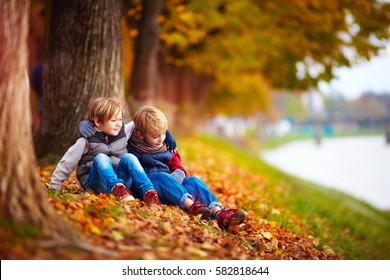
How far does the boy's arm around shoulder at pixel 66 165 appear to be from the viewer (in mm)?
4789

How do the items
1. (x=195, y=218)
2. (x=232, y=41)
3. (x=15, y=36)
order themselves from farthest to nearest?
(x=232, y=41) → (x=195, y=218) → (x=15, y=36)

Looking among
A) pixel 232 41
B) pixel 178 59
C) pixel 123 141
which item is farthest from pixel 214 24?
pixel 123 141

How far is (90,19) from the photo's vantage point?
21.1 ft

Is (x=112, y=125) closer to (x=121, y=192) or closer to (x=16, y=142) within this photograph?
(x=121, y=192)

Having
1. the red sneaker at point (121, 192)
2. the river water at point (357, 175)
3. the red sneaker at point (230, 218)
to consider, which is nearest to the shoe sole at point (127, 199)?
the red sneaker at point (121, 192)

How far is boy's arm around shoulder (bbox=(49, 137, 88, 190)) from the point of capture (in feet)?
15.7

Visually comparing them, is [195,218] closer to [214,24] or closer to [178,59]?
[214,24]

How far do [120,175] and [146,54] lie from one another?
595 centimetres

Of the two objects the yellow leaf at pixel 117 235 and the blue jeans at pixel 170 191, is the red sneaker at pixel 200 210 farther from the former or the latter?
the yellow leaf at pixel 117 235

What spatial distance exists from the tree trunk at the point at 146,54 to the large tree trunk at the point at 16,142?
6.42 m

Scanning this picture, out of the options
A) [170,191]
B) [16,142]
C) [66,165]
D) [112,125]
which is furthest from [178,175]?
[16,142]

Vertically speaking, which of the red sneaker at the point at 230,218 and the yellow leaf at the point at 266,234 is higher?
the red sneaker at the point at 230,218

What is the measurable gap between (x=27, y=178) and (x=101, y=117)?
4.73 ft

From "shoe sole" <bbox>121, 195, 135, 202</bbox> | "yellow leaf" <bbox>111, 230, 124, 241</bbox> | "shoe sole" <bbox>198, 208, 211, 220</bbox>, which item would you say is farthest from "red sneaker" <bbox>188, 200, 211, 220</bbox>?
"yellow leaf" <bbox>111, 230, 124, 241</bbox>
